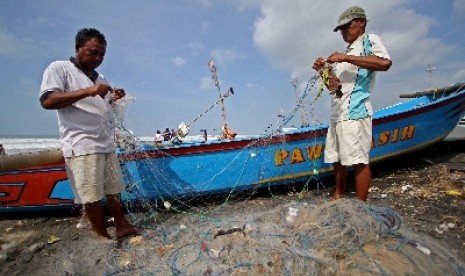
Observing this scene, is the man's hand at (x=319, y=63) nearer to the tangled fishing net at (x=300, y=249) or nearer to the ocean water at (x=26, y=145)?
the tangled fishing net at (x=300, y=249)

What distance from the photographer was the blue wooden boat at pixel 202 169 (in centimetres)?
489

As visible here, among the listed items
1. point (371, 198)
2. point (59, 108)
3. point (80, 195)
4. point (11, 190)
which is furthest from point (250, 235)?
point (11, 190)

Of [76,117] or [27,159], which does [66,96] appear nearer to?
[76,117]

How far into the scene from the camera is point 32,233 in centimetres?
452

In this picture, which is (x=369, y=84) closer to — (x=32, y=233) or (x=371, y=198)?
(x=371, y=198)

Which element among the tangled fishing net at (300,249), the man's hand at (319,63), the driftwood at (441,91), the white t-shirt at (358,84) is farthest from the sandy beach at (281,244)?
the driftwood at (441,91)

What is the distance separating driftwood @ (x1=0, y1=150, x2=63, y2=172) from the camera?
275 centimetres

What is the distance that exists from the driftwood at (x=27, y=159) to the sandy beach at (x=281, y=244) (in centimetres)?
92

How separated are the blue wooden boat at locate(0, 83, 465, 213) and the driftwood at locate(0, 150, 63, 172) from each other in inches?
55.5

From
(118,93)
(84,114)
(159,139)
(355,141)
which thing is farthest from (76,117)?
(355,141)

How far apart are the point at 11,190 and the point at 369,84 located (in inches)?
212

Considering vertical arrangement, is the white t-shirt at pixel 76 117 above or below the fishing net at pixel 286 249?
above

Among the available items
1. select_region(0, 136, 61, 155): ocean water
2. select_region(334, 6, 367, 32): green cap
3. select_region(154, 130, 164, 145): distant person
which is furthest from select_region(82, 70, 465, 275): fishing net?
select_region(0, 136, 61, 155): ocean water

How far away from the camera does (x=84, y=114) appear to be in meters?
3.27
